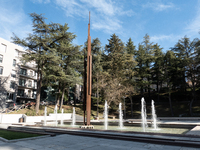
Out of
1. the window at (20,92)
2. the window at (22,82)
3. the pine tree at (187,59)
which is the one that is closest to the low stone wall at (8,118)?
the window at (20,92)

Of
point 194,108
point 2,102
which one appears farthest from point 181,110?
point 2,102

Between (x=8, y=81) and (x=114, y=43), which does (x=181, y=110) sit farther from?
(x=8, y=81)

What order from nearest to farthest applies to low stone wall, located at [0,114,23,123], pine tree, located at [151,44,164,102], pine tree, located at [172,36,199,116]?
low stone wall, located at [0,114,23,123] → pine tree, located at [172,36,199,116] → pine tree, located at [151,44,164,102]

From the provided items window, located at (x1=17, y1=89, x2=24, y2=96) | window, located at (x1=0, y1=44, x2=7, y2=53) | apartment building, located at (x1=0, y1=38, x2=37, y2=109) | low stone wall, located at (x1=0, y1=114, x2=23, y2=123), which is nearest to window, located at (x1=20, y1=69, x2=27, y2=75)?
apartment building, located at (x1=0, y1=38, x2=37, y2=109)

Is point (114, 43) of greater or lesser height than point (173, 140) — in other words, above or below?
above

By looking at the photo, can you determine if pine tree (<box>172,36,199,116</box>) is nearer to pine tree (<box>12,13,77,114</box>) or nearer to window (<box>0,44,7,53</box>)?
pine tree (<box>12,13,77,114</box>)

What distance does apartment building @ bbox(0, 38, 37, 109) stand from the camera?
29.0 m

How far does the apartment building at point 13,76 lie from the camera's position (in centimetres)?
2897

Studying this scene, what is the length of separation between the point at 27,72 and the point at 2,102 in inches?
413

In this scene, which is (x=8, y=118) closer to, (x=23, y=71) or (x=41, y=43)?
(x=41, y=43)

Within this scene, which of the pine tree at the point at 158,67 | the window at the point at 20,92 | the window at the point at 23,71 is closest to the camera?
the pine tree at the point at 158,67

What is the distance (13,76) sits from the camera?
3158cm

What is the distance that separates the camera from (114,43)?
32406 millimetres

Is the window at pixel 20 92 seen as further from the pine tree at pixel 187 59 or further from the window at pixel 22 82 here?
the pine tree at pixel 187 59
